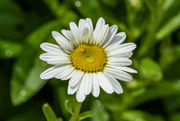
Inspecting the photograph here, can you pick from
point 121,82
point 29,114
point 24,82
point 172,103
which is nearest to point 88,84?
point 24,82

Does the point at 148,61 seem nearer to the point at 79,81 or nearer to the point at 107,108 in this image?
the point at 107,108

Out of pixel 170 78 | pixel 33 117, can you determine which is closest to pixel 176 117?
pixel 170 78

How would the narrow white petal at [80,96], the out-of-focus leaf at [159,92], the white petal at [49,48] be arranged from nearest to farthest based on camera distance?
the narrow white petal at [80,96]
the white petal at [49,48]
the out-of-focus leaf at [159,92]

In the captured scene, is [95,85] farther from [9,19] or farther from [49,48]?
[9,19]

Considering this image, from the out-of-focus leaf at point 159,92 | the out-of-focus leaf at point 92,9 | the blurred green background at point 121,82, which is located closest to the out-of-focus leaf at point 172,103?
the blurred green background at point 121,82

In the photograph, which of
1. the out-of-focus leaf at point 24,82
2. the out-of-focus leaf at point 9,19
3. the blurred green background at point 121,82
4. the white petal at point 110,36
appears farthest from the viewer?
the out-of-focus leaf at point 9,19

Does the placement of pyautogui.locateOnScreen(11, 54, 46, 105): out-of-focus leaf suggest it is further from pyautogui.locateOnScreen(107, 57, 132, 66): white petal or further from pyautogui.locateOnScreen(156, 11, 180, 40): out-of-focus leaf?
pyautogui.locateOnScreen(156, 11, 180, 40): out-of-focus leaf

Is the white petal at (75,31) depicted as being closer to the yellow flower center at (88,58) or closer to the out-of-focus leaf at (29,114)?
the yellow flower center at (88,58)
